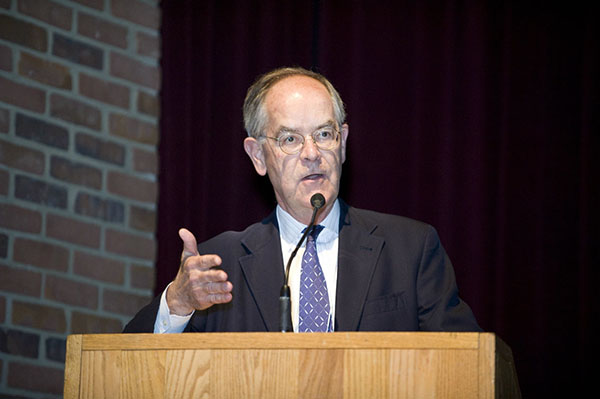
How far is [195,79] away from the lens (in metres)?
3.29

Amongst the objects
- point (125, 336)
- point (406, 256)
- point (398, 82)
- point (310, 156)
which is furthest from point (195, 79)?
point (125, 336)

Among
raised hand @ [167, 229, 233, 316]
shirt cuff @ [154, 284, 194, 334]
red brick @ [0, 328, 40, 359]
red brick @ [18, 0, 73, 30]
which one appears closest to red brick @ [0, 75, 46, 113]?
red brick @ [18, 0, 73, 30]

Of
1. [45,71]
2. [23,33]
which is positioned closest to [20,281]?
[45,71]

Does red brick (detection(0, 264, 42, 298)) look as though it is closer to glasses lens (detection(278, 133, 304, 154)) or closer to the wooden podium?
glasses lens (detection(278, 133, 304, 154))

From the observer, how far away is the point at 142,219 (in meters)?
3.18

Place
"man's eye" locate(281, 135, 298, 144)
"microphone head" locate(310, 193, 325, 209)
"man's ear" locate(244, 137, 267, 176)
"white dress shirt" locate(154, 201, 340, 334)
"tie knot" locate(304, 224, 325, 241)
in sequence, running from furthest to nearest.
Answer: "man's ear" locate(244, 137, 267, 176) → "man's eye" locate(281, 135, 298, 144) → "tie knot" locate(304, 224, 325, 241) → "white dress shirt" locate(154, 201, 340, 334) → "microphone head" locate(310, 193, 325, 209)

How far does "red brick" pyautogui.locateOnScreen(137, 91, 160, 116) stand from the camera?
126 inches

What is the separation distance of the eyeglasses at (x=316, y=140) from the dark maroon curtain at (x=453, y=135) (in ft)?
2.02

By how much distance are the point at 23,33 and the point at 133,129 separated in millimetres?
524

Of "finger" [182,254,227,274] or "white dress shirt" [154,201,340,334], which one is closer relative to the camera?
"finger" [182,254,227,274]

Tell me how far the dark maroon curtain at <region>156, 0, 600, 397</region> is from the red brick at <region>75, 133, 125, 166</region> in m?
0.20

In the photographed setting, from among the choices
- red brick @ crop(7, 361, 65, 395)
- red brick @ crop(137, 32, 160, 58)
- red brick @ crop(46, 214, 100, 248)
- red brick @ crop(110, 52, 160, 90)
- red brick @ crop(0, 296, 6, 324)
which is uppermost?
red brick @ crop(137, 32, 160, 58)

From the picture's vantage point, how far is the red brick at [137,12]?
3172mm

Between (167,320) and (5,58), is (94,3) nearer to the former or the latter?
(5,58)
